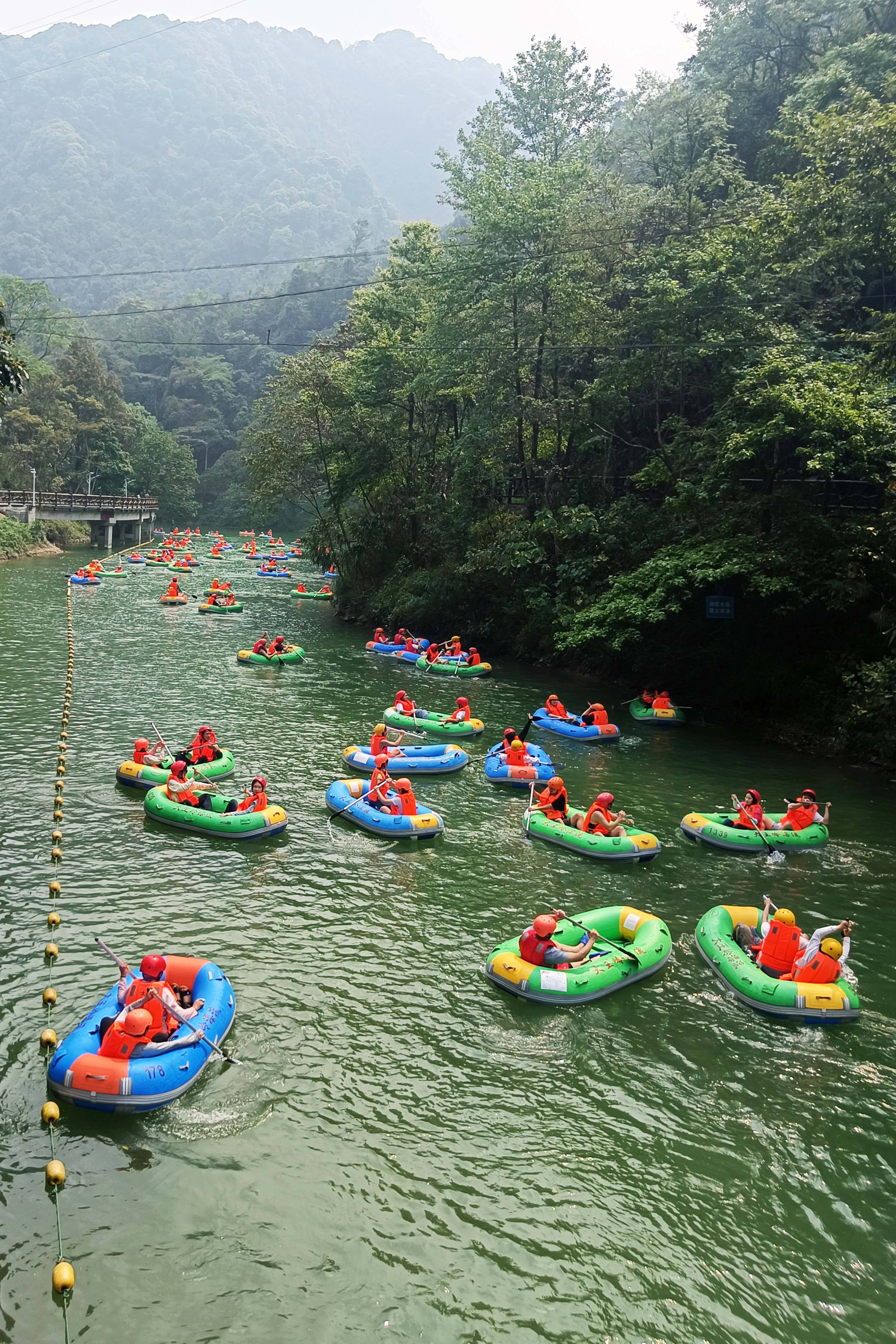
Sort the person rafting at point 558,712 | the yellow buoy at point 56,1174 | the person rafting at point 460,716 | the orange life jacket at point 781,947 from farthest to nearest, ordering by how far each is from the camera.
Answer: the person rafting at point 558,712 < the person rafting at point 460,716 < the orange life jacket at point 781,947 < the yellow buoy at point 56,1174

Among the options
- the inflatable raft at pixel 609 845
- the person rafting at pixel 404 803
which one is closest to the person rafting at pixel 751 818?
the inflatable raft at pixel 609 845

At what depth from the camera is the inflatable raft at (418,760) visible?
17.8 metres

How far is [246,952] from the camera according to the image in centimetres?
1122

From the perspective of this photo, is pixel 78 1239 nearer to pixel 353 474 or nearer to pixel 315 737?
pixel 315 737

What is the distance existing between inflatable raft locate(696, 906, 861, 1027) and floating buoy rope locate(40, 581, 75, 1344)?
7377 mm

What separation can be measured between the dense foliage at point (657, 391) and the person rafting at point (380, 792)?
906 centimetres

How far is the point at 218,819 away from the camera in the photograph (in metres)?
14.6

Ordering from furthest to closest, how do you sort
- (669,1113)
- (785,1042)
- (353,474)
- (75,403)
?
(75,403) → (353,474) → (785,1042) → (669,1113)

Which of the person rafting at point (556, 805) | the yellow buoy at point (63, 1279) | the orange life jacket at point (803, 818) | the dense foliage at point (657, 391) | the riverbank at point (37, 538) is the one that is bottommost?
the riverbank at point (37, 538)

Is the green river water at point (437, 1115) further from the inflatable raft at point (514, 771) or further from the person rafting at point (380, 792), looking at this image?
the inflatable raft at point (514, 771)

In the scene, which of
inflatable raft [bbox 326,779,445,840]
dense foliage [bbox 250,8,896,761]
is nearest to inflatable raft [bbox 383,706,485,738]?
dense foliage [bbox 250,8,896,761]

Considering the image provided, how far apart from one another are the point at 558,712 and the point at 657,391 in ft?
34.1

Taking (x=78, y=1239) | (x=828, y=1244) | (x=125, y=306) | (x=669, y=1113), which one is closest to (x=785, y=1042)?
(x=669, y=1113)

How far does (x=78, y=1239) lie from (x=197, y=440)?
98.9 meters
